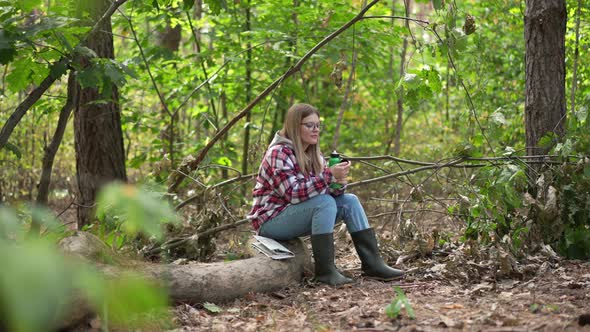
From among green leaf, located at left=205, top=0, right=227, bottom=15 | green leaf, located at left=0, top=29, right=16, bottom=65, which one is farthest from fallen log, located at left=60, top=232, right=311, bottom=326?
green leaf, located at left=205, top=0, right=227, bottom=15

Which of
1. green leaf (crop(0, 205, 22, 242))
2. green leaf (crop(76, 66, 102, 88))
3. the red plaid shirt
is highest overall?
green leaf (crop(76, 66, 102, 88))

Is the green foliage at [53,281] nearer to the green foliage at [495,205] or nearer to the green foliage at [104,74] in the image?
the green foliage at [104,74]

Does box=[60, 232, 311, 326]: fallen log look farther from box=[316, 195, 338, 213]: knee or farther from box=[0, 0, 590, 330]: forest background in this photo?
box=[316, 195, 338, 213]: knee

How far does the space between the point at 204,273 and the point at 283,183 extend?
87 cm

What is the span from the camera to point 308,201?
436 cm

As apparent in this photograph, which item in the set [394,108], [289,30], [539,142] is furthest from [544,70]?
[394,108]

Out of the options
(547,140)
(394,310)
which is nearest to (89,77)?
(394,310)

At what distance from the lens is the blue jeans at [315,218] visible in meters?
4.32

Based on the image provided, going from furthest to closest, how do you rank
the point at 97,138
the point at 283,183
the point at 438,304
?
1. the point at 97,138
2. the point at 283,183
3. the point at 438,304

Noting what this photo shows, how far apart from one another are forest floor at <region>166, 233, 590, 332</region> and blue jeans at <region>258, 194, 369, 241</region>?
385 mm

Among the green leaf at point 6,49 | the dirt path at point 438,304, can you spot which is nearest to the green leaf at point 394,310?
the dirt path at point 438,304

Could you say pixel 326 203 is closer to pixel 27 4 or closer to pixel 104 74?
pixel 104 74

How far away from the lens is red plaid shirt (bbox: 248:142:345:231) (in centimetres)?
432

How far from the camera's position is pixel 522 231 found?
190 inches
